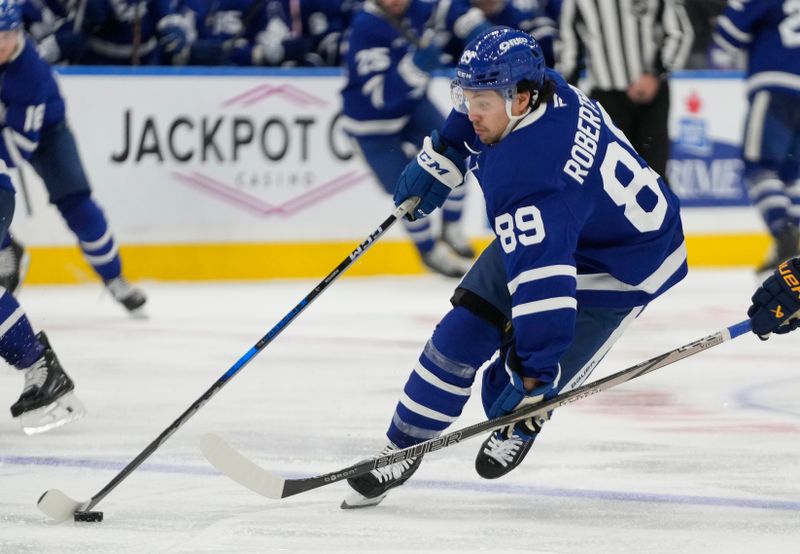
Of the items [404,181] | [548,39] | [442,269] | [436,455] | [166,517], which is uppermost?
[404,181]

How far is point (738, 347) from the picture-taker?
5.09 meters

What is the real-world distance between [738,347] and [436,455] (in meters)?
1.94

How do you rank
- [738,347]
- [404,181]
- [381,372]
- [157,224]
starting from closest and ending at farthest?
1. [404,181]
2. [381,372]
3. [738,347]
4. [157,224]

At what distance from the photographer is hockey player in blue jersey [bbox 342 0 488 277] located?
656cm

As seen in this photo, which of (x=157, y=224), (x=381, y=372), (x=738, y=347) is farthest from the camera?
(x=157, y=224)

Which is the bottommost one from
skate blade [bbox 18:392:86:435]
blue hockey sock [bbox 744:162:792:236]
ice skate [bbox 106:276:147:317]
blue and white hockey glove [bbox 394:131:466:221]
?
blue hockey sock [bbox 744:162:792:236]

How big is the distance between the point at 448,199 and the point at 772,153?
1.34m

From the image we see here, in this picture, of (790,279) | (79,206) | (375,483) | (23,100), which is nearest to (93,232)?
(79,206)

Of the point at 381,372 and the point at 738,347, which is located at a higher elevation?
the point at 381,372

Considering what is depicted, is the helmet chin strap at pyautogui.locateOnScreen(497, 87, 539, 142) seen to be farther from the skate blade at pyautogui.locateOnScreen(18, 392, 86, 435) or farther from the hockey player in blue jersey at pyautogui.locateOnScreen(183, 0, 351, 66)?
the hockey player in blue jersey at pyautogui.locateOnScreen(183, 0, 351, 66)

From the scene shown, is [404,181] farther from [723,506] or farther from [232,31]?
[232,31]

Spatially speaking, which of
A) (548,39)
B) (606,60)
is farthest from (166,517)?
(548,39)

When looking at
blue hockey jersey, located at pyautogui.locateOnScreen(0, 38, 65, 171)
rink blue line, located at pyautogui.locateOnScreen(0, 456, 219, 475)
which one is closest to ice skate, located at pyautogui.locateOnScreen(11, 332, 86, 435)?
rink blue line, located at pyautogui.locateOnScreen(0, 456, 219, 475)

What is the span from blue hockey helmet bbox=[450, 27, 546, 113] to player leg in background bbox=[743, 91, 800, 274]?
3740 mm
